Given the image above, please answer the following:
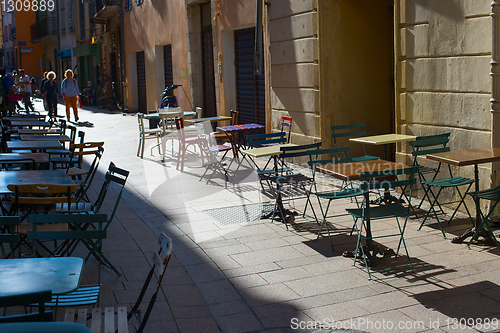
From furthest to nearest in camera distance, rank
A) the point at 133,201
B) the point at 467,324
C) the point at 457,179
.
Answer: the point at 133,201 → the point at 457,179 → the point at 467,324

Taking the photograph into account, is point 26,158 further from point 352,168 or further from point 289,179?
point 352,168

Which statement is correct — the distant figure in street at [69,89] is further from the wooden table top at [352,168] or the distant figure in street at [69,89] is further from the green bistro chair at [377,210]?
the green bistro chair at [377,210]

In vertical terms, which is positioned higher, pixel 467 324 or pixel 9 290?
pixel 9 290

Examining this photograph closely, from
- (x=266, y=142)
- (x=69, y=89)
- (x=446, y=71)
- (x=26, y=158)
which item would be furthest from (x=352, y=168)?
(x=69, y=89)

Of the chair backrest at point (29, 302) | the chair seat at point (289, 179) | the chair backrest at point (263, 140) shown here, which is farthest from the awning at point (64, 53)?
the chair backrest at point (29, 302)

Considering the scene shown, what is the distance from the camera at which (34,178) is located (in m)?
5.34

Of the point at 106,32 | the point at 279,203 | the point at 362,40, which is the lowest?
the point at 279,203

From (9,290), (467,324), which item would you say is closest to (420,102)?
(467,324)

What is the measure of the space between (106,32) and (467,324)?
2493cm

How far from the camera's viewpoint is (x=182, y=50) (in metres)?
17.0

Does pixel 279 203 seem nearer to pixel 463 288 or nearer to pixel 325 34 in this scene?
pixel 463 288

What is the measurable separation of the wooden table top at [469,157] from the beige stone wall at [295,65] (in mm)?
4217

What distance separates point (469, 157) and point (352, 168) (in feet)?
3.63

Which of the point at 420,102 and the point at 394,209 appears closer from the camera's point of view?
the point at 394,209
